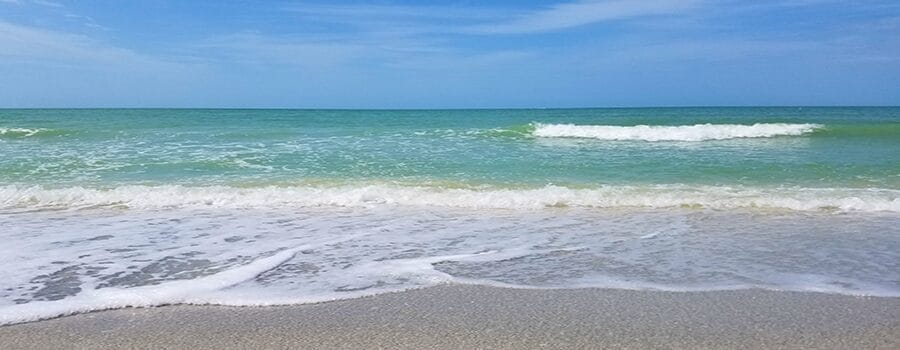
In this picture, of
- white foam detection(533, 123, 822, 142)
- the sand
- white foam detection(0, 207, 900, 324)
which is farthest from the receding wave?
white foam detection(533, 123, 822, 142)

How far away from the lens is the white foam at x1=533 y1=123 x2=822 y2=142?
21.1 metres

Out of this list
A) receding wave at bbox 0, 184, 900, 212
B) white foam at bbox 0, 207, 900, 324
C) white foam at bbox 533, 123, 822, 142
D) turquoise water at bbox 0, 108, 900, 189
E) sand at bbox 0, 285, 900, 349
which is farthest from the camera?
white foam at bbox 533, 123, 822, 142

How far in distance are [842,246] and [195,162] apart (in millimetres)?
11317

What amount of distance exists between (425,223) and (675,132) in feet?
53.2

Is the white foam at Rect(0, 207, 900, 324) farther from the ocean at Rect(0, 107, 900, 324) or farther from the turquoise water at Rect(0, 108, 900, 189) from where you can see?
the turquoise water at Rect(0, 108, 900, 189)

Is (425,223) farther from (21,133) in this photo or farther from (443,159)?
(21,133)

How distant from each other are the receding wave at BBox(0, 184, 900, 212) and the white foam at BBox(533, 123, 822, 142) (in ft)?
38.1

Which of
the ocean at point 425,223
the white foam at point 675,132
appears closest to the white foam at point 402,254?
the ocean at point 425,223

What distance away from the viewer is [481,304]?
4.21 meters

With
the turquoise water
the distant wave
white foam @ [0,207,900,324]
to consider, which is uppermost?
the distant wave

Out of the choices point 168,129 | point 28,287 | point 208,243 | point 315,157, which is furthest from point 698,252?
point 168,129

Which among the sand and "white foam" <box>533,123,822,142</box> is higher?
"white foam" <box>533,123,822,142</box>

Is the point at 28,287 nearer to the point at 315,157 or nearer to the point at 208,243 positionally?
the point at 208,243

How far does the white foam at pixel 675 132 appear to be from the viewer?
69.3ft
